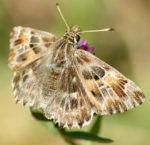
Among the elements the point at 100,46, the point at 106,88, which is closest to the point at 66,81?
the point at 106,88

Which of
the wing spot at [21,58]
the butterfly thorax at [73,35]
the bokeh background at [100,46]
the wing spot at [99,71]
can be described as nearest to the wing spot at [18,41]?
the wing spot at [21,58]

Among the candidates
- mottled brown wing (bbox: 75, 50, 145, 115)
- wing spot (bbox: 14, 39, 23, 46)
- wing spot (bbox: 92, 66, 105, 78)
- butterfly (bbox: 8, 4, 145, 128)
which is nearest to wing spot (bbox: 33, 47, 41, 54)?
butterfly (bbox: 8, 4, 145, 128)

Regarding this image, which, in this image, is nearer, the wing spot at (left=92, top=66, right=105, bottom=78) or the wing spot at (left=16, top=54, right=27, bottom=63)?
the wing spot at (left=92, top=66, right=105, bottom=78)

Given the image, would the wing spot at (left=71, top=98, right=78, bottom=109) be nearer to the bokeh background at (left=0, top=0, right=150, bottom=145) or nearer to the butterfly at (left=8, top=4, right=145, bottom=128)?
the butterfly at (left=8, top=4, right=145, bottom=128)

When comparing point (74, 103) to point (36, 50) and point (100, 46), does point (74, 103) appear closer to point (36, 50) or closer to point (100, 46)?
point (36, 50)

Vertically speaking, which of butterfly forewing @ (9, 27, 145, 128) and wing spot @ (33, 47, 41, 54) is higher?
wing spot @ (33, 47, 41, 54)

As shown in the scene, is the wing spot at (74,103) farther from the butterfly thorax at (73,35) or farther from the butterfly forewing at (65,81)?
the butterfly thorax at (73,35)

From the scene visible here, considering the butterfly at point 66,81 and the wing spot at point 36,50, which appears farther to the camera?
the wing spot at point 36,50

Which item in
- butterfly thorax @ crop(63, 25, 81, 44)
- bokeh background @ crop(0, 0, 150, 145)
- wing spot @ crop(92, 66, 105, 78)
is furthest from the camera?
bokeh background @ crop(0, 0, 150, 145)
